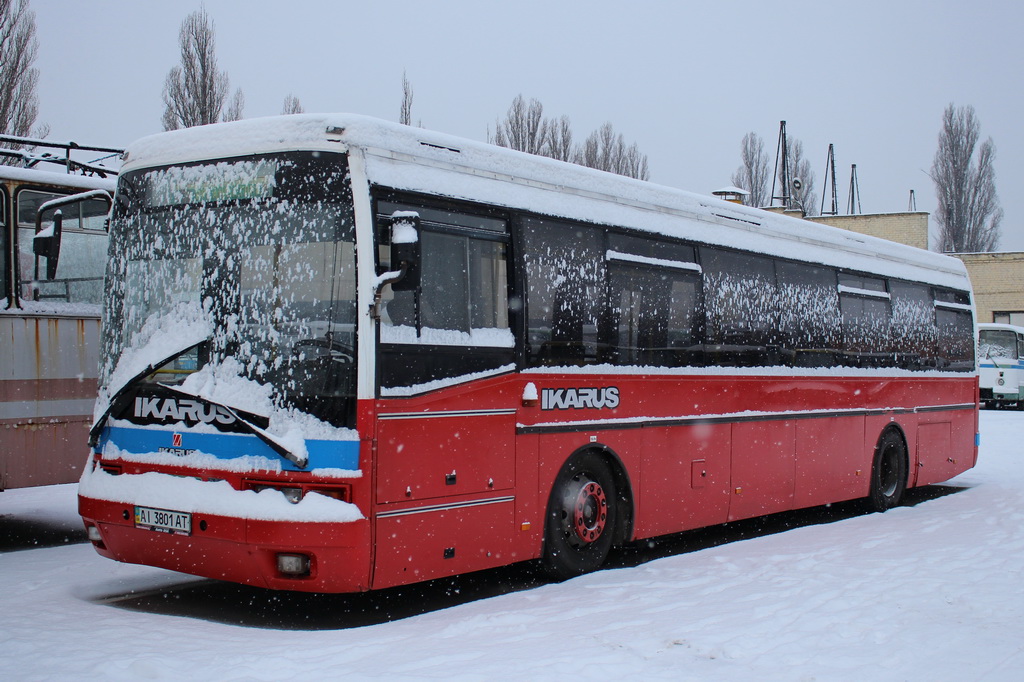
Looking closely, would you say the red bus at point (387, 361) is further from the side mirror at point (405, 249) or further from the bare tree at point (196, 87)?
the bare tree at point (196, 87)

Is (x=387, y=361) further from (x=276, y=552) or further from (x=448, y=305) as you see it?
(x=276, y=552)

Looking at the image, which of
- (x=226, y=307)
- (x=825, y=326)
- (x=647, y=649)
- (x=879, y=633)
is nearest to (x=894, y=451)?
(x=825, y=326)

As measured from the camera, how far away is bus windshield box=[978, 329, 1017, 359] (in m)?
38.4

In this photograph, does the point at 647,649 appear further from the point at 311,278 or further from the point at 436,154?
the point at 436,154

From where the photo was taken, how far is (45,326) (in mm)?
10570

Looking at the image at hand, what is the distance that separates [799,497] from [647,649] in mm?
6161

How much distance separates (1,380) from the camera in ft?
A: 33.4

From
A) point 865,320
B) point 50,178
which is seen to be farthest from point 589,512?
point 50,178

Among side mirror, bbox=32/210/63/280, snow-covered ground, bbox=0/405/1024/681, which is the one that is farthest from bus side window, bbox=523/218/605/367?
side mirror, bbox=32/210/63/280

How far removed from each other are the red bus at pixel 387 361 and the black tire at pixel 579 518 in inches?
1.0

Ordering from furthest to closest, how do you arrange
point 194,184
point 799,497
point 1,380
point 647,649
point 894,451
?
point 894,451
point 799,497
point 1,380
point 194,184
point 647,649

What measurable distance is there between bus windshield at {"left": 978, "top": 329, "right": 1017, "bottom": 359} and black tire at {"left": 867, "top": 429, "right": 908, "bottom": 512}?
26326mm

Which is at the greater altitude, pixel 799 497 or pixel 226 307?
pixel 226 307

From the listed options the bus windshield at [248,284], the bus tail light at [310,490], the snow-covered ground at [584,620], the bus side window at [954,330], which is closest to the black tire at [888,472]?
the bus side window at [954,330]
